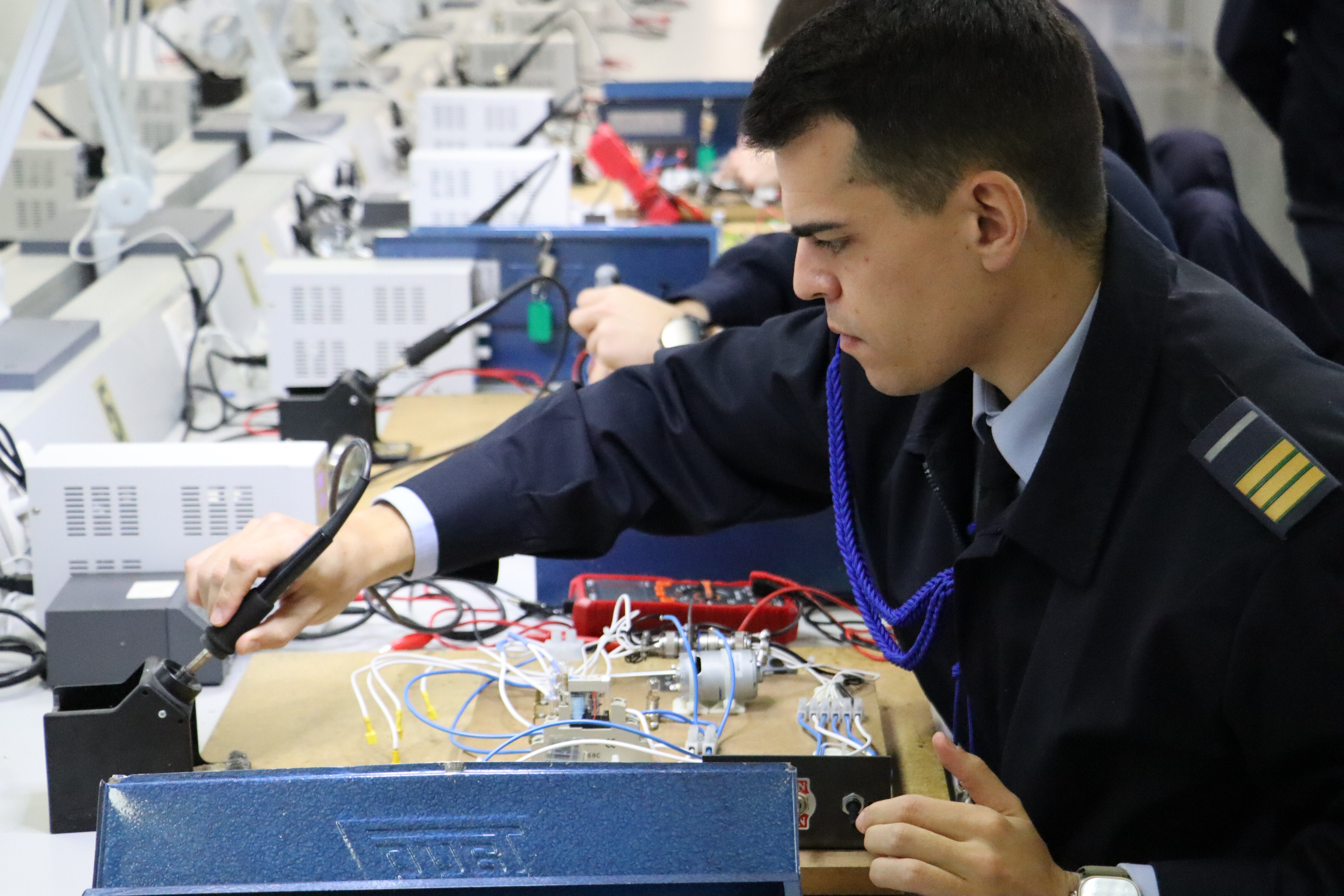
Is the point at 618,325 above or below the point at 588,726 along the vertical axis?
above

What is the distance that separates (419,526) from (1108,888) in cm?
68

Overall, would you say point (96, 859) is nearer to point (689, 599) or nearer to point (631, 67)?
point (689, 599)

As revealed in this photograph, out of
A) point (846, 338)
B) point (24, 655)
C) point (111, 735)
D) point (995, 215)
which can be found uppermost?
point (995, 215)

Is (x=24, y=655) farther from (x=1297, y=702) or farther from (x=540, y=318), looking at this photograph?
(x=1297, y=702)

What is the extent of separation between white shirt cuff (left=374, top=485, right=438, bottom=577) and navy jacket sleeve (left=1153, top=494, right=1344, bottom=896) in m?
0.67

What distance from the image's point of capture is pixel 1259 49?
2.86m

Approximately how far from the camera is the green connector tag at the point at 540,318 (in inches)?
88.8

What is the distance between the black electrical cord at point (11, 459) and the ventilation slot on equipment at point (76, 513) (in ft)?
0.64

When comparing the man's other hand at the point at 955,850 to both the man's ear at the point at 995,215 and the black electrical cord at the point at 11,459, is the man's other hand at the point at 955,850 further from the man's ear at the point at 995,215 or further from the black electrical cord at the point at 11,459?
the black electrical cord at the point at 11,459

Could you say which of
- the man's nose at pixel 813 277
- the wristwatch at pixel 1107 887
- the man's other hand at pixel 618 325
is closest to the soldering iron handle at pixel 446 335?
the man's other hand at pixel 618 325

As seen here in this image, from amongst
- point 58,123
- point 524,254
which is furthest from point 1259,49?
point 58,123

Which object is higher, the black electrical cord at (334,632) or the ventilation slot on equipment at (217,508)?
the ventilation slot on equipment at (217,508)

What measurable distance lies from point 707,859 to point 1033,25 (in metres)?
0.63

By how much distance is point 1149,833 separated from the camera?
3.37 ft
